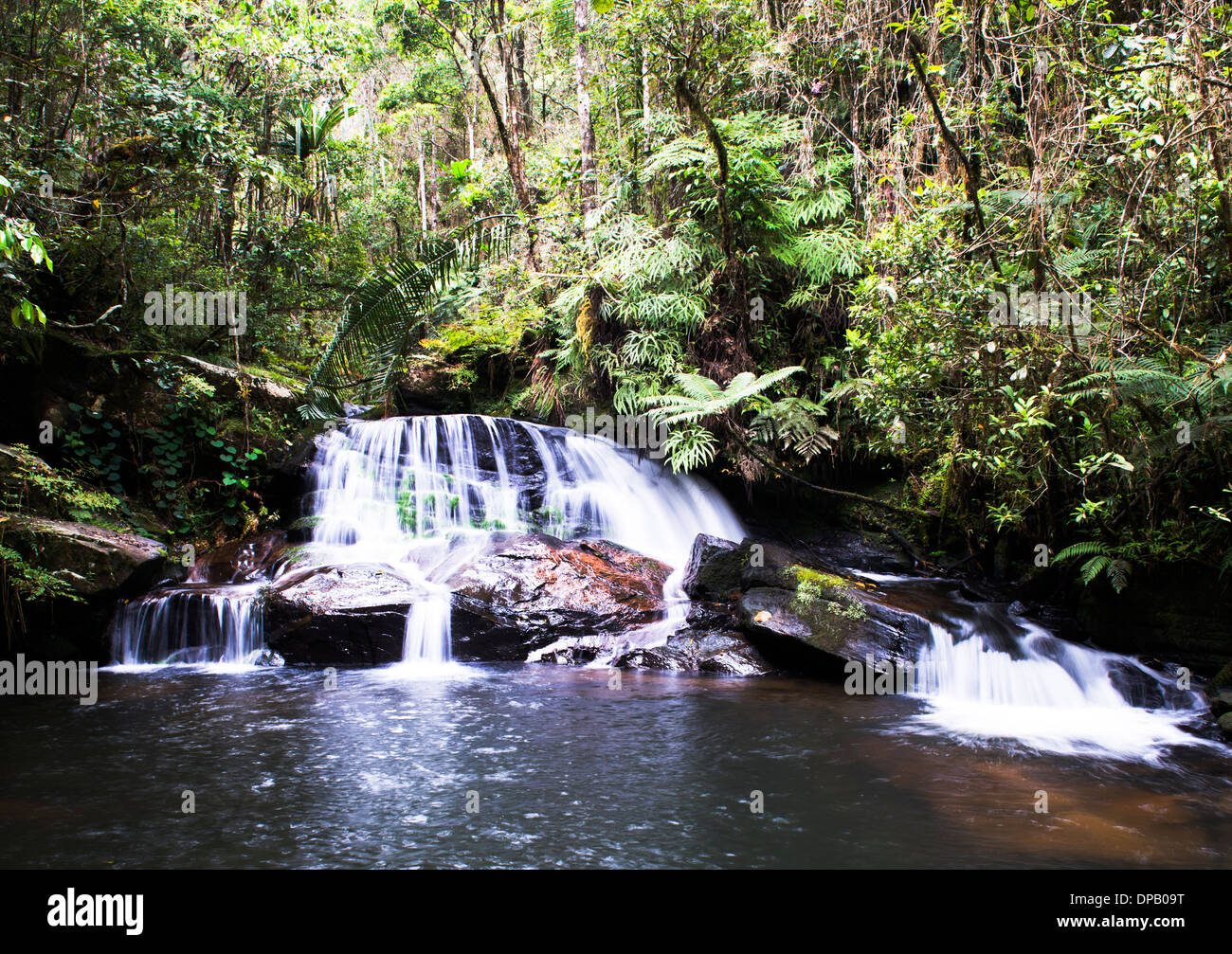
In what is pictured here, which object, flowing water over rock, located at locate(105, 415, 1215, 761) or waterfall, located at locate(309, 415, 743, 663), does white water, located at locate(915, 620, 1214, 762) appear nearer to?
flowing water over rock, located at locate(105, 415, 1215, 761)

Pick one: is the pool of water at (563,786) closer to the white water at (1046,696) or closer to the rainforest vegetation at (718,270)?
the white water at (1046,696)

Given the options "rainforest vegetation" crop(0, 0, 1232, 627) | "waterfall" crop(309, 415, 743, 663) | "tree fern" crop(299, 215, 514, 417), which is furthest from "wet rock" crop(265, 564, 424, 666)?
"tree fern" crop(299, 215, 514, 417)

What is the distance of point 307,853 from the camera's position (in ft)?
11.3

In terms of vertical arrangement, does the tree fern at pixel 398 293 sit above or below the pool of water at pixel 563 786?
above

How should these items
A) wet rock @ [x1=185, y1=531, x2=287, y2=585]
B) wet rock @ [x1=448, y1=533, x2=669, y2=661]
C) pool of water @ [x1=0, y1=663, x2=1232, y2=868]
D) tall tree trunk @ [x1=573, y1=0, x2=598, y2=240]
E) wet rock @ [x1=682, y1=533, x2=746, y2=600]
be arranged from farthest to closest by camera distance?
tall tree trunk @ [x1=573, y1=0, x2=598, y2=240], wet rock @ [x1=185, y1=531, x2=287, y2=585], wet rock @ [x1=682, y1=533, x2=746, y2=600], wet rock @ [x1=448, y1=533, x2=669, y2=661], pool of water @ [x1=0, y1=663, x2=1232, y2=868]

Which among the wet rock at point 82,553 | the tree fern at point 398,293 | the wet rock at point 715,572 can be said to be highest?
the tree fern at point 398,293

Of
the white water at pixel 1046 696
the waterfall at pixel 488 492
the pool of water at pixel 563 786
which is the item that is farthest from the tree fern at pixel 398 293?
the white water at pixel 1046 696

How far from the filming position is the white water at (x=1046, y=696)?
5.41 metres

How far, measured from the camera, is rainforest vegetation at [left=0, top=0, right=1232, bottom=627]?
5.78 m

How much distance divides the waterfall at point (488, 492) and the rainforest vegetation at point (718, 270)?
0.76 meters

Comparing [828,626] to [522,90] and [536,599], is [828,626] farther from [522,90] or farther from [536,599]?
[522,90]

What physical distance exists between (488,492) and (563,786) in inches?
261

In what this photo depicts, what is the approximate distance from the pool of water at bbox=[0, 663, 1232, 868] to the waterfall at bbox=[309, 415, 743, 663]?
11.5 feet
